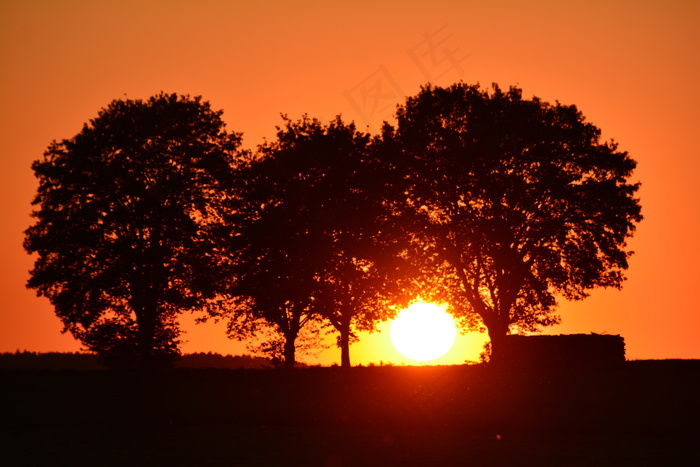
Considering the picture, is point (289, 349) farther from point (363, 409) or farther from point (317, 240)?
point (363, 409)

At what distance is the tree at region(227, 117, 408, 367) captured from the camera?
67875 mm

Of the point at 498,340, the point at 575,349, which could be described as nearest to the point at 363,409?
the point at 575,349

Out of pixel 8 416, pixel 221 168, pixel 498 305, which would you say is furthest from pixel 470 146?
pixel 8 416

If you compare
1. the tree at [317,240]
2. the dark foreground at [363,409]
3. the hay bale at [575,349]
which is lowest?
the dark foreground at [363,409]

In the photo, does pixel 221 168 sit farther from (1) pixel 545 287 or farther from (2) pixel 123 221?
(1) pixel 545 287

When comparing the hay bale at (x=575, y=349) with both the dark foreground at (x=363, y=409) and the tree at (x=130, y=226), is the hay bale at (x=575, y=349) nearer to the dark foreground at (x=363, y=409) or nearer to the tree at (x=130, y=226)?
the dark foreground at (x=363, y=409)

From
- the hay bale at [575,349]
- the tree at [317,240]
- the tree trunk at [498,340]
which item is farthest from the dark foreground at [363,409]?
the tree at [317,240]

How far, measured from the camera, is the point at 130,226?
221ft

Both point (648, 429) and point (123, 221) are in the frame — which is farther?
point (123, 221)

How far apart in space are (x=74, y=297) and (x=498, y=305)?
101ft

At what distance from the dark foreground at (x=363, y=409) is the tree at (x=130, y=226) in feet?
53.7

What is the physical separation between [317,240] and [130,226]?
13.7 meters

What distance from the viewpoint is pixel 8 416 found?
46.1 meters

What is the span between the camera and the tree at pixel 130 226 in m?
65.8
